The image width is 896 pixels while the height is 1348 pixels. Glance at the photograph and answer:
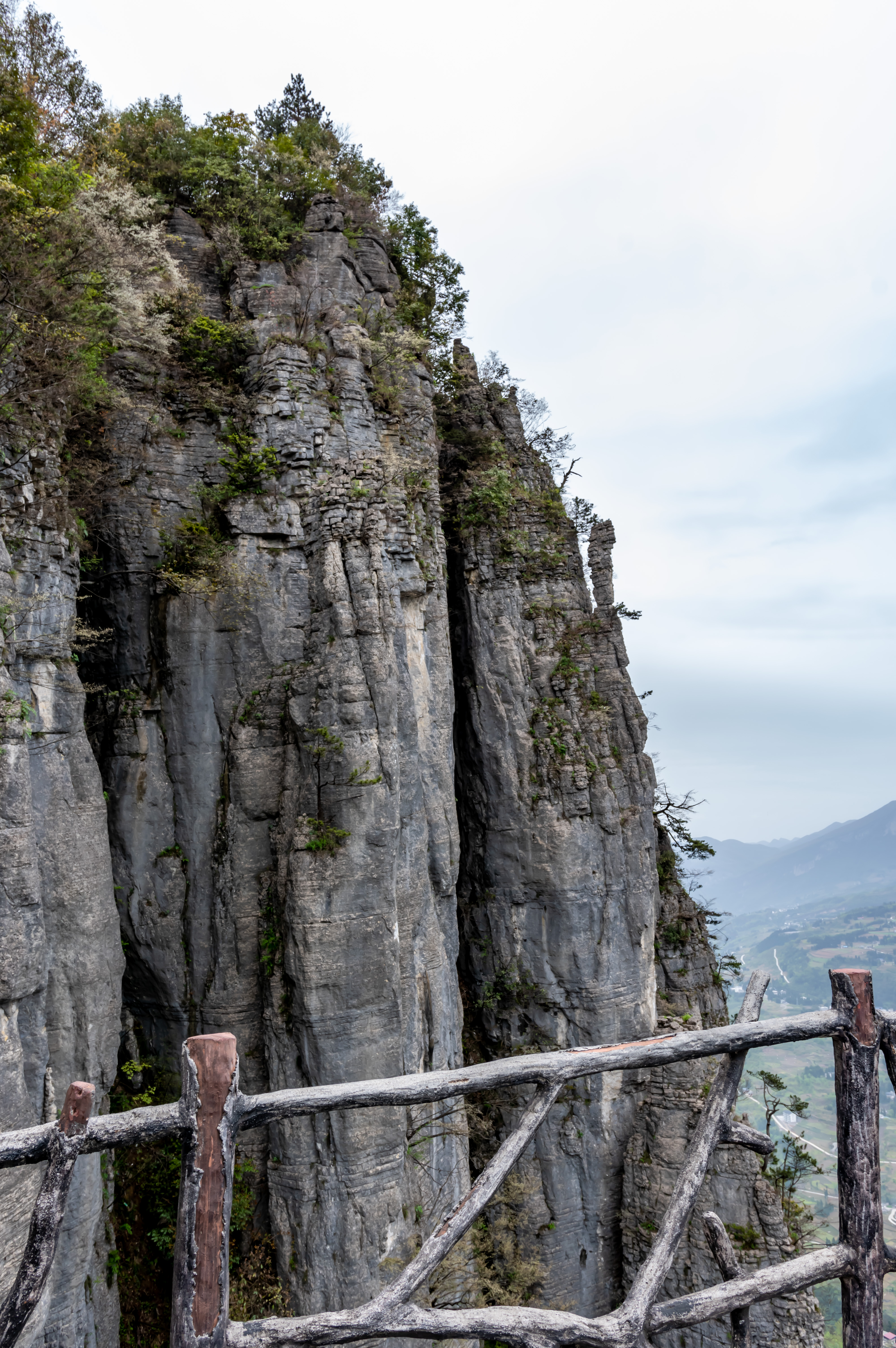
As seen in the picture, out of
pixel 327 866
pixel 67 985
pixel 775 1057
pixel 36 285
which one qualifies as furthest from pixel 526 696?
pixel 775 1057

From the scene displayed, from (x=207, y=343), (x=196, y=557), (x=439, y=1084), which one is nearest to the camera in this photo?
(x=439, y=1084)

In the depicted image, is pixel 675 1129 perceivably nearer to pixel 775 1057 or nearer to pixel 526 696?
pixel 526 696

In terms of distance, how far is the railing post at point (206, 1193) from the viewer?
3598mm

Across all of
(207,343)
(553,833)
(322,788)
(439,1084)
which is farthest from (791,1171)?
(207,343)

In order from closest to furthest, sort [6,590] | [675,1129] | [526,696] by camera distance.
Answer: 1. [6,590]
2. [675,1129]
3. [526,696]

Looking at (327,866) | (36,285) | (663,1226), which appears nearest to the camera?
(663,1226)

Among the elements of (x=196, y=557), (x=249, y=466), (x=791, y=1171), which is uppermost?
(x=249, y=466)

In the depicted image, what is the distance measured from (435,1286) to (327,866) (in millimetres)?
8656

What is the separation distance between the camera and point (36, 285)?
11.8m

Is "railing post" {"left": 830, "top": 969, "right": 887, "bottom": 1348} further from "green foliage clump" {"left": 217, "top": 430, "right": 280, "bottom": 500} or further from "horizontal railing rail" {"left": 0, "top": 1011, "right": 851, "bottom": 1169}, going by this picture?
"green foliage clump" {"left": 217, "top": 430, "right": 280, "bottom": 500}

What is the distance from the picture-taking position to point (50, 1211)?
142 inches

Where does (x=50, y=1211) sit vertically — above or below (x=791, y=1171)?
above

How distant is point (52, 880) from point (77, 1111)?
10239 mm

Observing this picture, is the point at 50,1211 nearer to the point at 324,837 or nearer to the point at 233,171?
the point at 324,837
